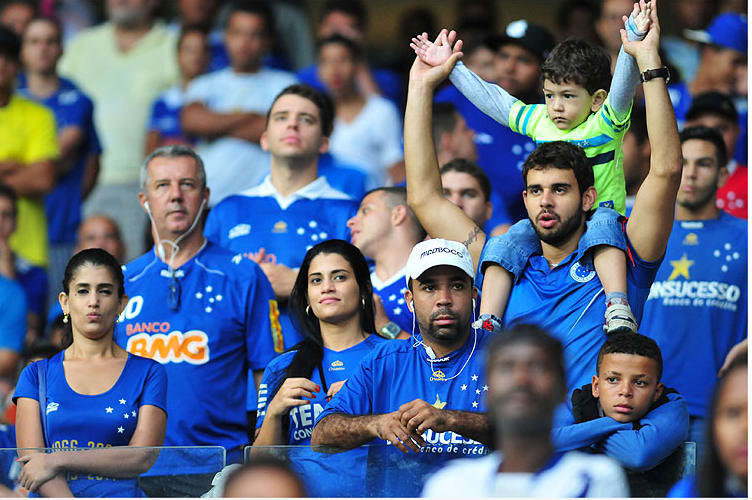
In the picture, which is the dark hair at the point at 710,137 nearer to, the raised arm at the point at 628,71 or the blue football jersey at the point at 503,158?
the blue football jersey at the point at 503,158

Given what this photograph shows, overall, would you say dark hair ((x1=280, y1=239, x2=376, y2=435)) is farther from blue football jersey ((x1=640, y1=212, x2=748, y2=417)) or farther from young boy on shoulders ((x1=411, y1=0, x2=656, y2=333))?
blue football jersey ((x1=640, y1=212, x2=748, y2=417))

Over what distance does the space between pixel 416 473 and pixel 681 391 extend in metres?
2.54

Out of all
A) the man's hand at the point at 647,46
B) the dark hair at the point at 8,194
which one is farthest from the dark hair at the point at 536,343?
the dark hair at the point at 8,194

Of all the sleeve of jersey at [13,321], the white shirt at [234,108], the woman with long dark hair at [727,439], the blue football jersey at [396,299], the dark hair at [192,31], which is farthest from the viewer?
the dark hair at [192,31]

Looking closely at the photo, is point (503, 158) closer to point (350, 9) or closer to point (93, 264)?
point (350, 9)

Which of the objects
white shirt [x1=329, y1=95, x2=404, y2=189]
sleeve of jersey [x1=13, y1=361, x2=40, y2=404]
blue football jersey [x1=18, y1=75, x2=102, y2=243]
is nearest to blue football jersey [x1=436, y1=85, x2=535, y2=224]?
white shirt [x1=329, y1=95, x2=404, y2=189]

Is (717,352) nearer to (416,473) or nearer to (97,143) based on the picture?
(416,473)

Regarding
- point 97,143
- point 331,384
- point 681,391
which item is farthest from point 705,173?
point 97,143

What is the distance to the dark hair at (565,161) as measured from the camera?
5.78m

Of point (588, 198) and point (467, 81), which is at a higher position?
point (467, 81)

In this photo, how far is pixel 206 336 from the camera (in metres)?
6.77

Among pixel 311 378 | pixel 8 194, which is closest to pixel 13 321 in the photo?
pixel 8 194

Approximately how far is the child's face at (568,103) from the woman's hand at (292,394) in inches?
64.1

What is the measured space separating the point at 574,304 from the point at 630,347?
38cm
